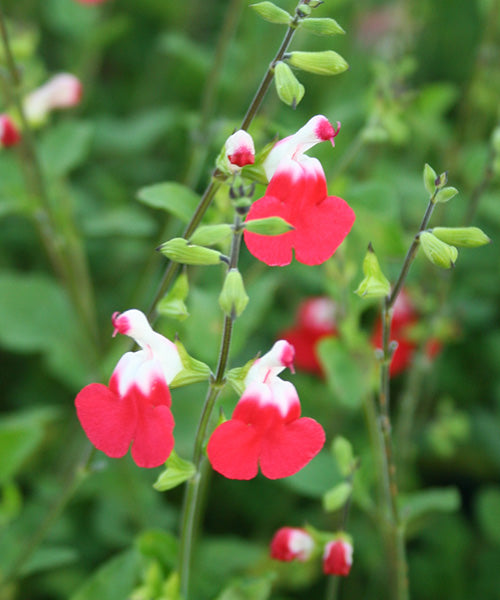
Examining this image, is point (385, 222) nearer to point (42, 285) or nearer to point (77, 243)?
point (77, 243)

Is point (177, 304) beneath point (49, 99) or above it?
above

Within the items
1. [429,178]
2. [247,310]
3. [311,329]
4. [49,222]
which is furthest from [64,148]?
[429,178]

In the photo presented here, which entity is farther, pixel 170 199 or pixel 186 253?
pixel 170 199

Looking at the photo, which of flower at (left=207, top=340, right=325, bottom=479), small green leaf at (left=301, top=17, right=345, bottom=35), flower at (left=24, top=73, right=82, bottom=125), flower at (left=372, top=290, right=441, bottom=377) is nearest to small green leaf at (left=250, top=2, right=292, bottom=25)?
small green leaf at (left=301, top=17, right=345, bottom=35)

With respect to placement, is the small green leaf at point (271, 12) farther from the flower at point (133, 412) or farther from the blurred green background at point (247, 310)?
the flower at point (133, 412)

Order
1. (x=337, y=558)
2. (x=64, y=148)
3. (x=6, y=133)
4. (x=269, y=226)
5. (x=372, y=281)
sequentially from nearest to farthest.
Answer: (x=269, y=226) < (x=372, y=281) < (x=337, y=558) < (x=6, y=133) < (x=64, y=148)

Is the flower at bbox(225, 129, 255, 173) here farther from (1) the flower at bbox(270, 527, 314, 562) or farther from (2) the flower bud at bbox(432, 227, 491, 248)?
(1) the flower at bbox(270, 527, 314, 562)

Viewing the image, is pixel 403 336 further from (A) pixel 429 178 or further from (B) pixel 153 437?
(B) pixel 153 437
